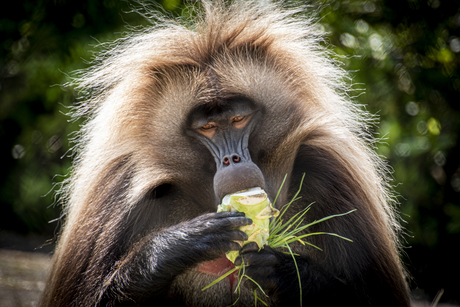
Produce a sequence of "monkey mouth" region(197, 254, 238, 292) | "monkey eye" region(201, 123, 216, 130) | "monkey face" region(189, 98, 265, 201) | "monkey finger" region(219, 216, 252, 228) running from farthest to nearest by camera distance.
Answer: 1. "monkey mouth" region(197, 254, 238, 292)
2. "monkey eye" region(201, 123, 216, 130)
3. "monkey face" region(189, 98, 265, 201)
4. "monkey finger" region(219, 216, 252, 228)

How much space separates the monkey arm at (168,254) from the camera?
2.47 meters

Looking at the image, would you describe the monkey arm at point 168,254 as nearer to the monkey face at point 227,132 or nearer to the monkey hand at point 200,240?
the monkey hand at point 200,240

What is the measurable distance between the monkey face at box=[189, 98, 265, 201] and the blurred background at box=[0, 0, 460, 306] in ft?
7.46

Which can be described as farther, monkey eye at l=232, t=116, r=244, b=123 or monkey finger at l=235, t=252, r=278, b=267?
monkey eye at l=232, t=116, r=244, b=123

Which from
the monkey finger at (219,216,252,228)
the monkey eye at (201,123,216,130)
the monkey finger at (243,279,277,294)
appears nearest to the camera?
the monkey finger at (219,216,252,228)

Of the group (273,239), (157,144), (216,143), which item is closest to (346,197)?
(273,239)

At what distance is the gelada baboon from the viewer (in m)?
2.74

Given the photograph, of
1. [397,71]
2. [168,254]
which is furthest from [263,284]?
[397,71]

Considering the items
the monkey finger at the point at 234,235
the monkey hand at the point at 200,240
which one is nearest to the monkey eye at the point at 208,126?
the monkey hand at the point at 200,240

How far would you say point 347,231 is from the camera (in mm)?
2941

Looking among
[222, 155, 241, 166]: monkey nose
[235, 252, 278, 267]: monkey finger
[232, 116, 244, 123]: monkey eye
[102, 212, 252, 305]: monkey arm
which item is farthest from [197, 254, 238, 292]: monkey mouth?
[232, 116, 244, 123]: monkey eye

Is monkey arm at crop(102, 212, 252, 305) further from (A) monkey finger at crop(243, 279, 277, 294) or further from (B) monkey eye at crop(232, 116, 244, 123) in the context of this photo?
(B) monkey eye at crop(232, 116, 244, 123)

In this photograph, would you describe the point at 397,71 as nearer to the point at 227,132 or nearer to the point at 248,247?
the point at 227,132

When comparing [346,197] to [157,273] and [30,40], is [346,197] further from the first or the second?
[30,40]
